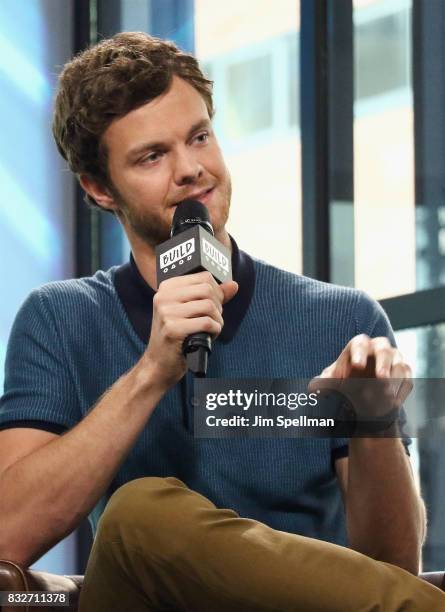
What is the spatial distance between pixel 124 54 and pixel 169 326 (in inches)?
26.2

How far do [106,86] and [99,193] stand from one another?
0.22 metres

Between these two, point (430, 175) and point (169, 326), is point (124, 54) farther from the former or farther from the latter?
point (430, 175)

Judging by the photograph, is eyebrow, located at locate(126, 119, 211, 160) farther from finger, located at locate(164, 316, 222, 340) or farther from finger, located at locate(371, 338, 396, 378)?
finger, located at locate(371, 338, 396, 378)

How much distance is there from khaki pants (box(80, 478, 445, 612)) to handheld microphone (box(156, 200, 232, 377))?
0.15m

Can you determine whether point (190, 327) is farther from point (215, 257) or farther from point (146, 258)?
point (146, 258)

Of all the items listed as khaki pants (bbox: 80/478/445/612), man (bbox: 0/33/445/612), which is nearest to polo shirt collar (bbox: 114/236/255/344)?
man (bbox: 0/33/445/612)

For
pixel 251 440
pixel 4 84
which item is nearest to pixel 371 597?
pixel 251 440

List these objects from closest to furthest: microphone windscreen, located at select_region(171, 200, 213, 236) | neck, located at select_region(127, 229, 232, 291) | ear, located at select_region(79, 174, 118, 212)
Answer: microphone windscreen, located at select_region(171, 200, 213, 236)
neck, located at select_region(127, 229, 232, 291)
ear, located at select_region(79, 174, 118, 212)

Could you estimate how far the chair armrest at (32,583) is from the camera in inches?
52.5

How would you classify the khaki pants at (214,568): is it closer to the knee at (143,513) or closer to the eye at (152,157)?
the knee at (143,513)

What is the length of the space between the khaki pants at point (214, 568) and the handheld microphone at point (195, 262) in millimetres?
149

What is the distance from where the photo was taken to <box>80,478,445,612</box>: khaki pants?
108cm

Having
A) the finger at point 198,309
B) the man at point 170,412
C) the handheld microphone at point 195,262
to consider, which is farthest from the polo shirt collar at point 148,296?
the finger at point 198,309

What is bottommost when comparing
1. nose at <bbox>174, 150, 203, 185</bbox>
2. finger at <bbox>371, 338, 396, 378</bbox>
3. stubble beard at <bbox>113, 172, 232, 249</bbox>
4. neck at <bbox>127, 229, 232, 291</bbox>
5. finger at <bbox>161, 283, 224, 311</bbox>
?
finger at <bbox>371, 338, 396, 378</bbox>
